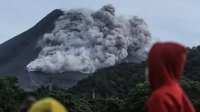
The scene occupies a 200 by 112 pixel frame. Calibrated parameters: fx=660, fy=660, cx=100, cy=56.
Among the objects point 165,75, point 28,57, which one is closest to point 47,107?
point 165,75

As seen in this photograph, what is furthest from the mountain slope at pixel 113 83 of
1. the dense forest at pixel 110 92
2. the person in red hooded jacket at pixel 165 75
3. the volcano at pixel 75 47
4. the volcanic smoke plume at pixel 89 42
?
the person in red hooded jacket at pixel 165 75

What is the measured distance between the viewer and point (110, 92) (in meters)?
65.0

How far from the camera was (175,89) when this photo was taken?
12.6 ft

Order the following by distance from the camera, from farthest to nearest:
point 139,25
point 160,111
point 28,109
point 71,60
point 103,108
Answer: point 139,25
point 71,60
point 103,108
point 28,109
point 160,111

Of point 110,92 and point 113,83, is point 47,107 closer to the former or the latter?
point 110,92

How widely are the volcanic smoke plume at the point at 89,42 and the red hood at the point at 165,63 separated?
110 metres

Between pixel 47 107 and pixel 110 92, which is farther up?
pixel 47 107

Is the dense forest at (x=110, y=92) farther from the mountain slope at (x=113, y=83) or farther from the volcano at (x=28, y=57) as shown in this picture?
the volcano at (x=28, y=57)

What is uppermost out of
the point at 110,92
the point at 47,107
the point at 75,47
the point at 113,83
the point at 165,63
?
the point at 75,47

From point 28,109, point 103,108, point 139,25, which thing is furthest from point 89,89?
point 28,109

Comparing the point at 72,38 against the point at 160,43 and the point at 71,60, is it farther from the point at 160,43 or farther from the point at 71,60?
the point at 160,43

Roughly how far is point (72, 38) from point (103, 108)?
282 feet

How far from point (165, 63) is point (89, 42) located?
121744mm

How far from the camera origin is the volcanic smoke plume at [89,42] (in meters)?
117
